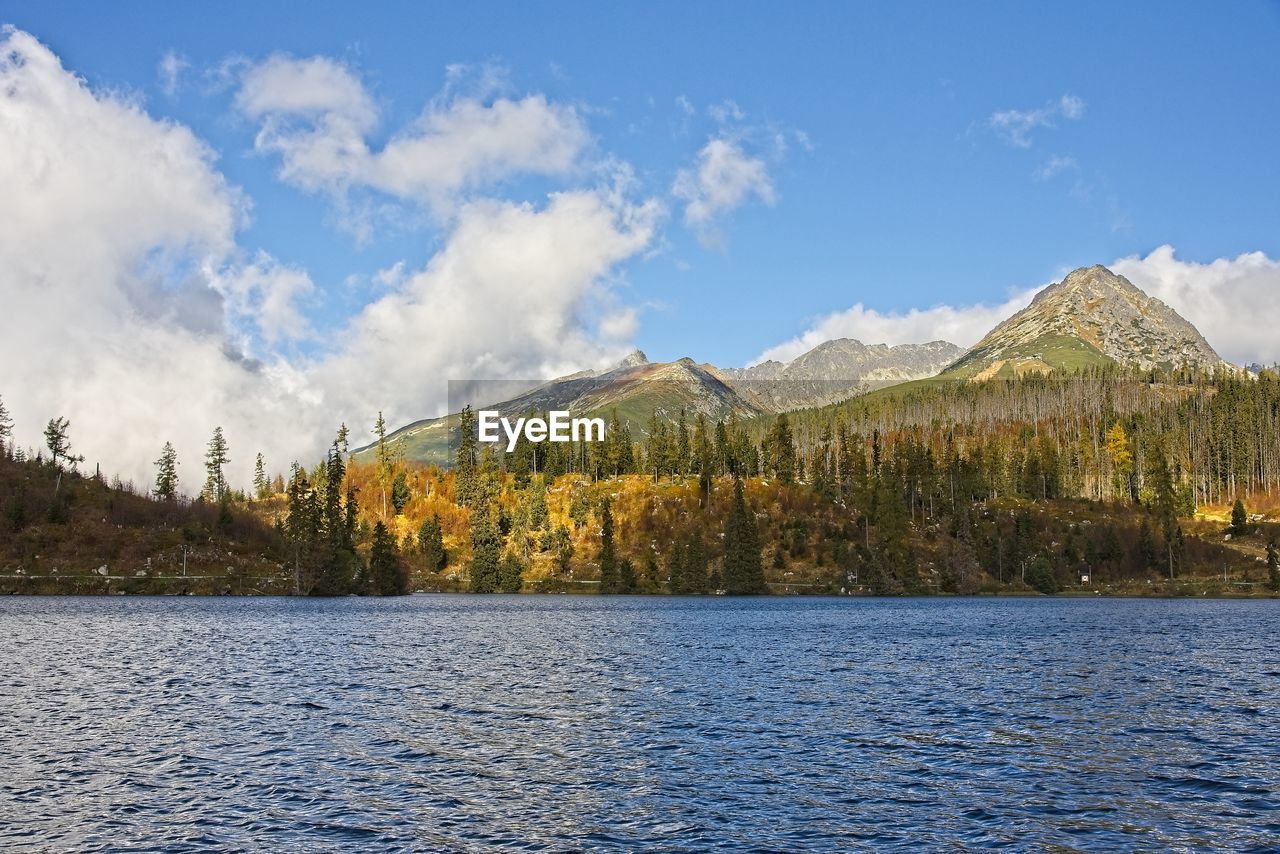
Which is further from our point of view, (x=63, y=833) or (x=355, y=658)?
(x=355, y=658)

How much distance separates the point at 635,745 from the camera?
47906mm

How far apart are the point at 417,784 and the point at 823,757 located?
17.7 meters

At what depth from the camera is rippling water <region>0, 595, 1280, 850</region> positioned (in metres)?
33.2

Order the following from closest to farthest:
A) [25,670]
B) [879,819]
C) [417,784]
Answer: [879,819], [417,784], [25,670]

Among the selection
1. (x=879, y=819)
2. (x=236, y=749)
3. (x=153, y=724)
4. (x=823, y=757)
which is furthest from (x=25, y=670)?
(x=879, y=819)

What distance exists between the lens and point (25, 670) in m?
75.4

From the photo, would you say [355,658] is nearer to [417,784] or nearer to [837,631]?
[417,784]

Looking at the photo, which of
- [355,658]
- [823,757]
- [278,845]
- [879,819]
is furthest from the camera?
[355,658]

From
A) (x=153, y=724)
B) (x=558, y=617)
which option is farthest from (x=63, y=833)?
(x=558, y=617)

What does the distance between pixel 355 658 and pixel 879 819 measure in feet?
212

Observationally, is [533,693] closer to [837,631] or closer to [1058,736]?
[1058,736]

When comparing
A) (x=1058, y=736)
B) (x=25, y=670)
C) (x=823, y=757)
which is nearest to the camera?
(x=823, y=757)

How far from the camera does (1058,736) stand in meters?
49.7

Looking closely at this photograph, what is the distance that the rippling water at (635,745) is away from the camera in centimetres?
3319
